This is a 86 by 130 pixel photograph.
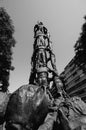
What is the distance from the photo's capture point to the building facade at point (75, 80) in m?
38.1

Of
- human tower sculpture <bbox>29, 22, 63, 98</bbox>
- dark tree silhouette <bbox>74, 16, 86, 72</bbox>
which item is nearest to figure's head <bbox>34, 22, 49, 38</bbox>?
human tower sculpture <bbox>29, 22, 63, 98</bbox>

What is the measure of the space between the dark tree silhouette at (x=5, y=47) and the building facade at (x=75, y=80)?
2475cm

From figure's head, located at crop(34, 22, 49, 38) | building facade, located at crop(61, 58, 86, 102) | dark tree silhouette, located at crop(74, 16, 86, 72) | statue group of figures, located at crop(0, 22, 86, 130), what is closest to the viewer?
statue group of figures, located at crop(0, 22, 86, 130)

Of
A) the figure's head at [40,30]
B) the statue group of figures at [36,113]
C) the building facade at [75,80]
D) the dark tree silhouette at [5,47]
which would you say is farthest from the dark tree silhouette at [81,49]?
the building facade at [75,80]

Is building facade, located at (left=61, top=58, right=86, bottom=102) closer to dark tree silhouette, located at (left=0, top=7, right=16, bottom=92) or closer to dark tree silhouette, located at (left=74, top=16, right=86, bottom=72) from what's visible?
dark tree silhouette, located at (left=74, top=16, right=86, bottom=72)

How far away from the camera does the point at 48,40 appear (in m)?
8.11

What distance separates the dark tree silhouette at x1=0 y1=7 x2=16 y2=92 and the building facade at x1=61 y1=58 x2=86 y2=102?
81.2ft

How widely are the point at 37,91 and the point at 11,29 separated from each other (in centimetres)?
1341

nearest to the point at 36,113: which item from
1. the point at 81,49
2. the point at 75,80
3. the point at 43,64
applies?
the point at 43,64

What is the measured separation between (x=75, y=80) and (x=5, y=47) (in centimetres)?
3091

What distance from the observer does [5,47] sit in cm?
1457

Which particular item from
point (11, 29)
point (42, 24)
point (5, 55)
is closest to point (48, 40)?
point (42, 24)

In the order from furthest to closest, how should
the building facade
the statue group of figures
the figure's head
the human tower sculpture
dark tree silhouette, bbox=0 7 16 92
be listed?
the building facade → dark tree silhouette, bbox=0 7 16 92 → the figure's head → the human tower sculpture → the statue group of figures

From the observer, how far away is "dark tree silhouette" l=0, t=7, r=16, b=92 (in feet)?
46.8
